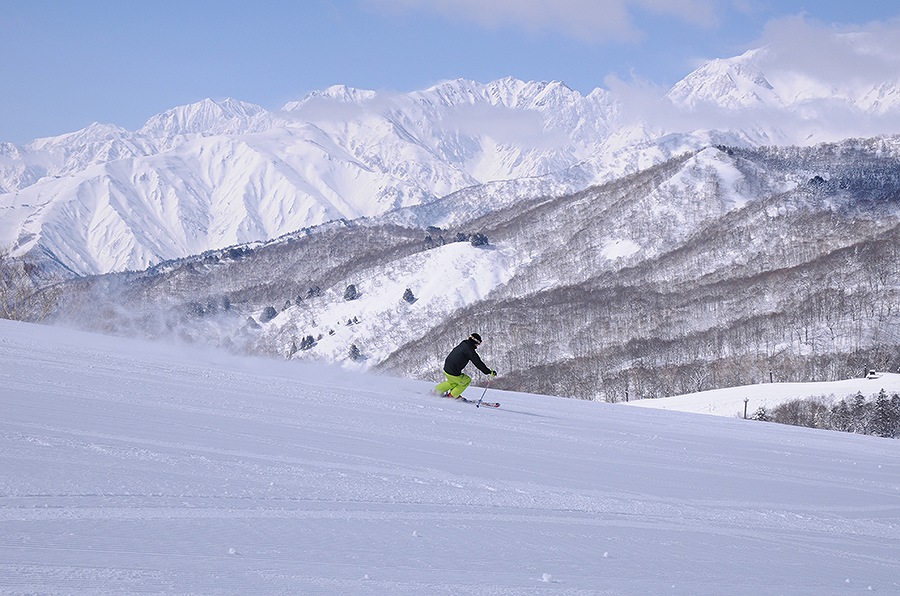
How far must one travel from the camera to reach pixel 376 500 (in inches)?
348

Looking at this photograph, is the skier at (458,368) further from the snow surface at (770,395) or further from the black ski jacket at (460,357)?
the snow surface at (770,395)

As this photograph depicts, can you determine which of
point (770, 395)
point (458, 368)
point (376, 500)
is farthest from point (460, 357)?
point (770, 395)

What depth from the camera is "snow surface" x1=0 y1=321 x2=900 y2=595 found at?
6289 millimetres

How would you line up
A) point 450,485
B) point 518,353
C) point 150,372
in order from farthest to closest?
point 518,353 → point 150,372 → point 450,485

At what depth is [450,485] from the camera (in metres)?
10.2

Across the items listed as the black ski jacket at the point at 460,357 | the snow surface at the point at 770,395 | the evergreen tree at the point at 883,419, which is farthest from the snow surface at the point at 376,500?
the snow surface at the point at 770,395

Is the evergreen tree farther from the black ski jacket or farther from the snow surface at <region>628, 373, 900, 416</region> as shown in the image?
the black ski jacket

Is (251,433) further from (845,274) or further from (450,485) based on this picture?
(845,274)

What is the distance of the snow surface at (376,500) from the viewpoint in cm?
629

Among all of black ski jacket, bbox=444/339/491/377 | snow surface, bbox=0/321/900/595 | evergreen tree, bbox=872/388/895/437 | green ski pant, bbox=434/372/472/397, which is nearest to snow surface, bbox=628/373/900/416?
evergreen tree, bbox=872/388/895/437

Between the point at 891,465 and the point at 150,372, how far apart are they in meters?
17.1

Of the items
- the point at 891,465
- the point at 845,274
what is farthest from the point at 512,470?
the point at 845,274

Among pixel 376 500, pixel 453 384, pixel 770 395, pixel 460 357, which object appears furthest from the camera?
pixel 770 395

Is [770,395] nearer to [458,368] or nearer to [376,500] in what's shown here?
[458,368]
